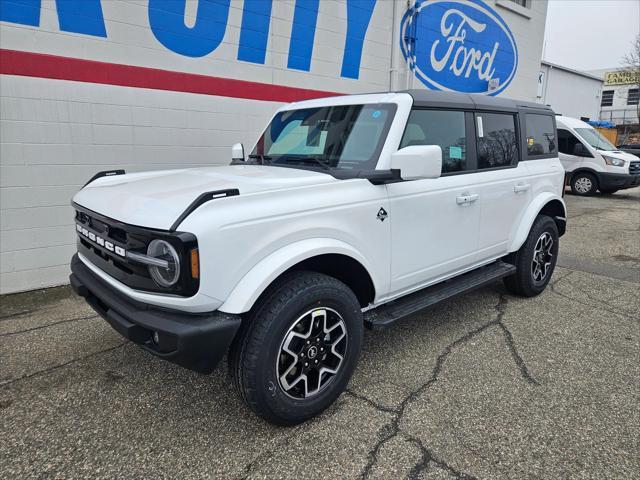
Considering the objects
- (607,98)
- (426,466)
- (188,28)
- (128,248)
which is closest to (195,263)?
(128,248)

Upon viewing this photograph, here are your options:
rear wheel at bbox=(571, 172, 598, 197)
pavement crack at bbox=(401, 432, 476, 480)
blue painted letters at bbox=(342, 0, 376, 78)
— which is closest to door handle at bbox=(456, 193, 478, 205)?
pavement crack at bbox=(401, 432, 476, 480)

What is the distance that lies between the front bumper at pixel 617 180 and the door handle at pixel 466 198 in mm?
10818

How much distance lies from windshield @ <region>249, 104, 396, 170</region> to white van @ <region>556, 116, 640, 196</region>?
11.4 meters

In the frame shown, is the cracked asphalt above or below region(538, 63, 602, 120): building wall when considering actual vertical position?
below

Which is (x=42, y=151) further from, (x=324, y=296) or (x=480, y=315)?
(x=480, y=315)

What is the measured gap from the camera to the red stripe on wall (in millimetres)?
4457

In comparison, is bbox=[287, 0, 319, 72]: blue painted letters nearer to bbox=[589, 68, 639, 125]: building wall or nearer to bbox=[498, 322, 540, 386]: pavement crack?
bbox=[498, 322, 540, 386]: pavement crack

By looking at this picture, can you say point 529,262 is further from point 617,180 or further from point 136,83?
point 617,180

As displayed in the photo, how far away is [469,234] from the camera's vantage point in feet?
11.9

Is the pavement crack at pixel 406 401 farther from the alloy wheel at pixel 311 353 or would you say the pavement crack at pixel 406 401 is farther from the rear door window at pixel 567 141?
the rear door window at pixel 567 141

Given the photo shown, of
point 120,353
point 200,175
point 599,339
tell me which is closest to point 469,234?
point 599,339

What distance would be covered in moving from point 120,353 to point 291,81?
4525mm

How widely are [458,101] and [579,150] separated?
10994mm

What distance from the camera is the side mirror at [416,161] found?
104 inches
